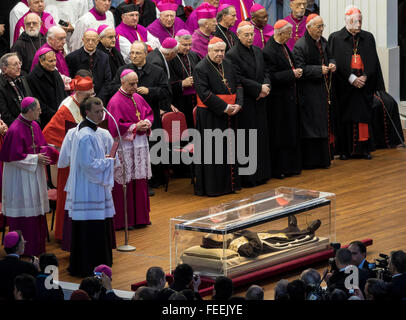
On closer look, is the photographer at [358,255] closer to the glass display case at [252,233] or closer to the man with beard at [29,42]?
the glass display case at [252,233]

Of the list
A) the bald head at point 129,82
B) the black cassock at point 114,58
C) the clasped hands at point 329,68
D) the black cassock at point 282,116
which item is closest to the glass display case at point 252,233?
the bald head at point 129,82

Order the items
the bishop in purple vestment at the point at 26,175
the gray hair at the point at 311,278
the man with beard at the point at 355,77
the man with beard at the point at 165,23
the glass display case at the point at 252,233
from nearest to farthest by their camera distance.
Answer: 1. the gray hair at the point at 311,278
2. the glass display case at the point at 252,233
3. the bishop in purple vestment at the point at 26,175
4. the man with beard at the point at 165,23
5. the man with beard at the point at 355,77

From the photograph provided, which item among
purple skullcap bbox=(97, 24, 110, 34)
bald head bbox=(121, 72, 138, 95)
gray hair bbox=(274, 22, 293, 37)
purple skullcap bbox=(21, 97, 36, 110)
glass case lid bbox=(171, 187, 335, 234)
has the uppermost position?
purple skullcap bbox=(97, 24, 110, 34)

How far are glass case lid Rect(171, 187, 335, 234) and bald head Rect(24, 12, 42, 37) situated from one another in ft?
14.5

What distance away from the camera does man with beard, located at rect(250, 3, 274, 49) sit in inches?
532

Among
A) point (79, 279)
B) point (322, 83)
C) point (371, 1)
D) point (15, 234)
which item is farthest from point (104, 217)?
point (371, 1)

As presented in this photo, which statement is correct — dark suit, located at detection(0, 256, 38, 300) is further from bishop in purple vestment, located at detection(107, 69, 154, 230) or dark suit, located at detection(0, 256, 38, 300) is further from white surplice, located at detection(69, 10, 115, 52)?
white surplice, located at detection(69, 10, 115, 52)

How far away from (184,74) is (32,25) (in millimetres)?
2232

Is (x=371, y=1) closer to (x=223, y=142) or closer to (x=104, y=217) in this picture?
(x=223, y=142)

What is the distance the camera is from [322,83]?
13305mm

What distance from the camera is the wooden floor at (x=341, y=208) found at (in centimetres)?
909

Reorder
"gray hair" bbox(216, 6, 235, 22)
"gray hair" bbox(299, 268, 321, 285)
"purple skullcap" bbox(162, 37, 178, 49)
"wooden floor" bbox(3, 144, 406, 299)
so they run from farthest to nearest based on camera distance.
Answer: "gray hair" bbox(216, 6, 235, 22) < "purple skullcap" bbox(162, 37, 178, 49) < "wooden floor" bbox(3, 144, 406, 299) < "gray hair" bbox(299, 268, 321, 285)

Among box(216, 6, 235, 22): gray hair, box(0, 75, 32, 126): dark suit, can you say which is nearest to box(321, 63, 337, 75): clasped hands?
box(216, 6, 235, 22): gray hair

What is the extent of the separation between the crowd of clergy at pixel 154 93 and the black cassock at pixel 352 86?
2cm
